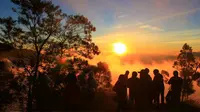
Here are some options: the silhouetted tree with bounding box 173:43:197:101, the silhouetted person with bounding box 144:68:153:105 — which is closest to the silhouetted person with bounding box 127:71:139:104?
the silhouetted person with bounding box 144:68:153:105

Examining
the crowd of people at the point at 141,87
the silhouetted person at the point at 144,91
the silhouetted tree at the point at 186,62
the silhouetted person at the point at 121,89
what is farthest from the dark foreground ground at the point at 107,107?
the silhouetted tree at the point at 186,62

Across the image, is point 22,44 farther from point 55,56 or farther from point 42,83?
point 42,83

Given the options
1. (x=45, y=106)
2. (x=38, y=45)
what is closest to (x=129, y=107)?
(x=45, y=106)

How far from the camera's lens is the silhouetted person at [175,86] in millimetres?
11023

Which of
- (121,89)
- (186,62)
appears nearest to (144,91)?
(121,89)

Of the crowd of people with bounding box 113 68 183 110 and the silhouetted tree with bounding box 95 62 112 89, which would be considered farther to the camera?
the silhouetted tree with bounding box 95 62 112 89

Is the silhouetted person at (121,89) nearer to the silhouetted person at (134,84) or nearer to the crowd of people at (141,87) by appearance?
Answer: the crowd of people at (141,87)

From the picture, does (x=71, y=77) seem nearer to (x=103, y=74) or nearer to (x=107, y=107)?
(x=107, y=107)

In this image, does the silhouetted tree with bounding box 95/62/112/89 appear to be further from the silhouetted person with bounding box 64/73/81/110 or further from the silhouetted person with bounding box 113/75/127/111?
the silhouetted person with bounding box 113/75/127/111

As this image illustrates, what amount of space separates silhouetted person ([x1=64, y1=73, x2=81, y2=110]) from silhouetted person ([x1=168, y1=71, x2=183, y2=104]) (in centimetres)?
530

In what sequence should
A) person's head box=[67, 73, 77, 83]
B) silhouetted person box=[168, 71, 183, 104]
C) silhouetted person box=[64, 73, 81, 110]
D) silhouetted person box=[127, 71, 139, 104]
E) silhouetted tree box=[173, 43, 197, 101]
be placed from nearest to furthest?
silhouetted person box=[127, 71, 139, 104] < silhouetted person box=[168, 71, 183, 104] < person's head box=[67, 73, 77, 83] < silhouetted person box=[64, 73, 81, 110] < silhouetted tree box=[173, 43, 197, 101]

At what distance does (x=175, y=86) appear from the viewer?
11.3 meters

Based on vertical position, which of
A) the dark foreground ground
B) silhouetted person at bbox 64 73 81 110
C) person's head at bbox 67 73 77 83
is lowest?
the dark foreground ground

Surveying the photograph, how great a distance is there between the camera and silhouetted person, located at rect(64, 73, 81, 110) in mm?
12278
